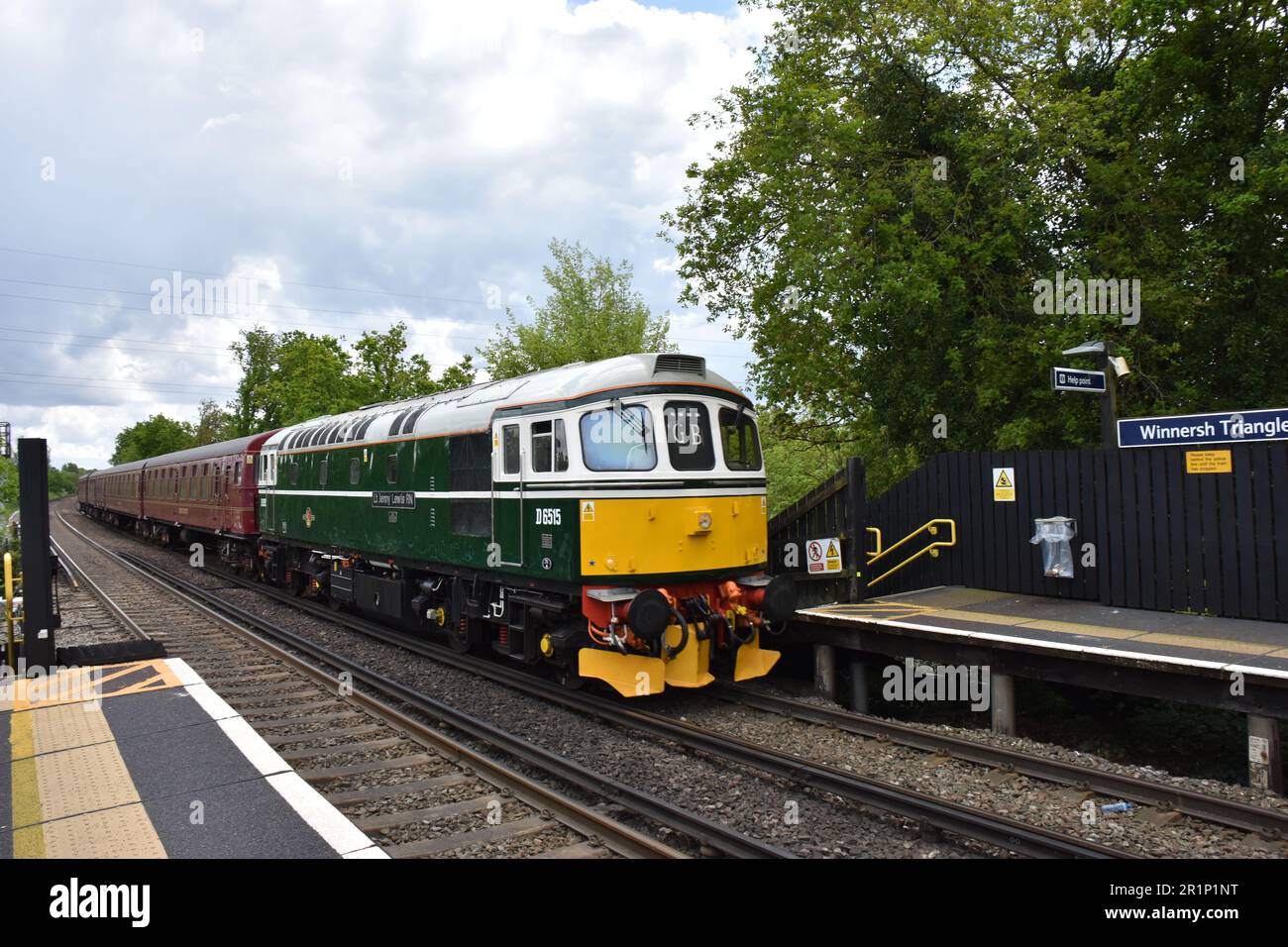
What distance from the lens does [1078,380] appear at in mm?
10266

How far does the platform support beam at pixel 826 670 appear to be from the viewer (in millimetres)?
10281

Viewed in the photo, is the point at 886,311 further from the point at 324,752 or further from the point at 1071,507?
the point at 324,752

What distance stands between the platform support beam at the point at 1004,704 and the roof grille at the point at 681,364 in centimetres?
448

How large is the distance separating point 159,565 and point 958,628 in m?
23.5

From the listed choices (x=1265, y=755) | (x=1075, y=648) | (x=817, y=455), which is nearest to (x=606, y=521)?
(x=1075, y=648)

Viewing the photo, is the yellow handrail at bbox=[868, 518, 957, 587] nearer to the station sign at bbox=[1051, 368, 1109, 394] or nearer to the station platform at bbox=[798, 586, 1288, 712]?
the station platform at bbox=[798, 586, 1288, 712]

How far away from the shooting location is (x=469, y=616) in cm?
1091

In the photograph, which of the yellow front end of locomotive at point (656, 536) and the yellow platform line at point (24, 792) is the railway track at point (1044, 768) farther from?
the yellow platform line at point (24, 792)

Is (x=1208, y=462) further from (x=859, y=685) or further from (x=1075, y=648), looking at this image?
(x=859, y=685)

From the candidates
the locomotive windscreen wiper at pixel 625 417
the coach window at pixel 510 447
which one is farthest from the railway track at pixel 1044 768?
the coach window at pixel 510 447

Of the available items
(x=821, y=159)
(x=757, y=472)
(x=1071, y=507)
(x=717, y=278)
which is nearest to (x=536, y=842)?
(x=757, y=472)

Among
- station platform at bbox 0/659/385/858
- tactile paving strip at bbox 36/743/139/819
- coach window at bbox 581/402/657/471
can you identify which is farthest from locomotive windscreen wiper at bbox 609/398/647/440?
tactile paving strip at bbox 36/743/139/819

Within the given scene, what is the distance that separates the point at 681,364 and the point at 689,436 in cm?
83

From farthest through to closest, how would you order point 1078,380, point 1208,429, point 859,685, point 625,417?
point 1078,380
point 859,685
point 1208,429
point 625,417
